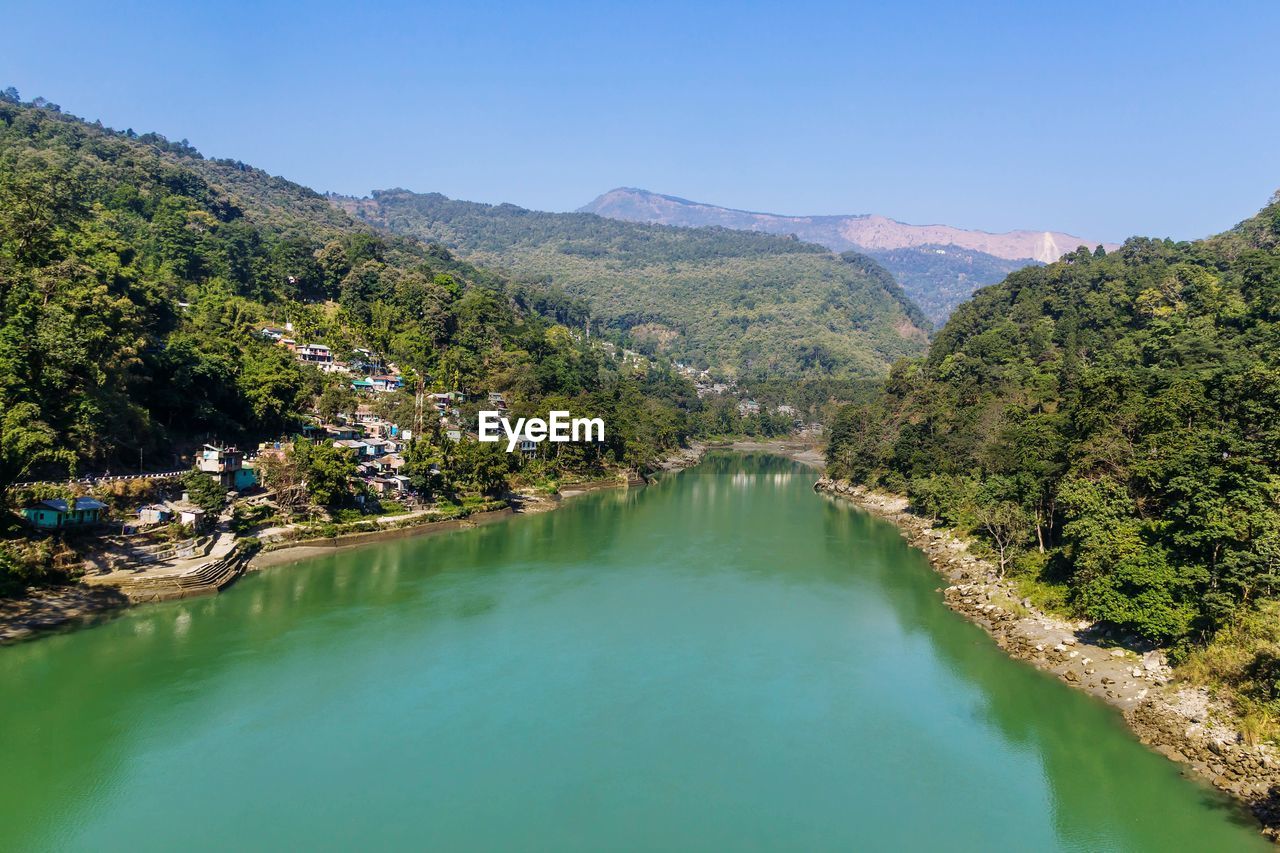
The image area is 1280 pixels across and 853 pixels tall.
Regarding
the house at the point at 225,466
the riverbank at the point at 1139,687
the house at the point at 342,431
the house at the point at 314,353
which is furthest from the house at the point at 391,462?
the riverbank at the point at 1139,687

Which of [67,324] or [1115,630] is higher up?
[67,324]

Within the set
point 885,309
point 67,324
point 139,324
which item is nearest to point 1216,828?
point 67,324

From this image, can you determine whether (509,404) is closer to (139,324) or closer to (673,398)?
(139,324)

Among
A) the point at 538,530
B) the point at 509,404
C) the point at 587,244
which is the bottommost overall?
the point at 538,530

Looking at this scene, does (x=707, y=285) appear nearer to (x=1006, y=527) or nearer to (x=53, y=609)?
(x=1006, y=527)

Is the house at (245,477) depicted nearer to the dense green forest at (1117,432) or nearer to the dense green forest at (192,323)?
the dense green forest at (192,323)

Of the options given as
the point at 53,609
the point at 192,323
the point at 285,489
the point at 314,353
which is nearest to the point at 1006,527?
the point at 285,489

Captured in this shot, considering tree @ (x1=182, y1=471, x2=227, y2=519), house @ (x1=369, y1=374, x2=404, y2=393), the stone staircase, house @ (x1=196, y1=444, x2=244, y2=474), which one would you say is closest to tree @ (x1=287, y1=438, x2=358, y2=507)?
house @ (x1=196, y1=444, x2=244, y2=474)
